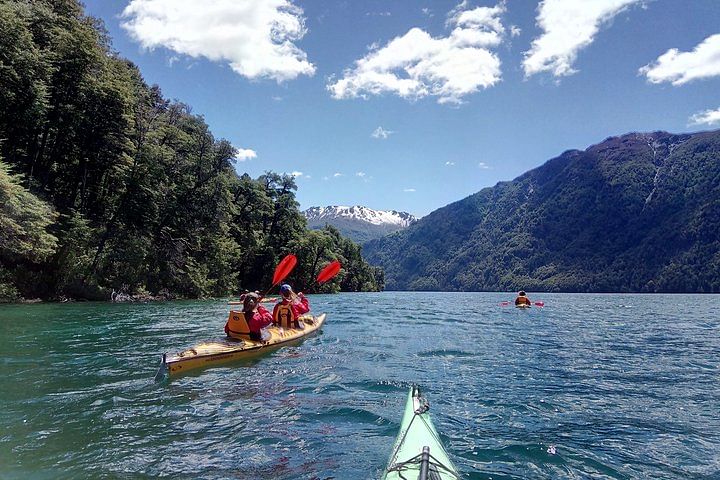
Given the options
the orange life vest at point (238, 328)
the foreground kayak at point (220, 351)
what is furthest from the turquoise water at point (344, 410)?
the orange life vest at point (238, 328)

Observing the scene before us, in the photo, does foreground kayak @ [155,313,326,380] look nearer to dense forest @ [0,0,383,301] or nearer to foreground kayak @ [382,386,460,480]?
foreground kayak @ [382,386,460,480]


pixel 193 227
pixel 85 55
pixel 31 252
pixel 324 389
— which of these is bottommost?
pixel 324 389

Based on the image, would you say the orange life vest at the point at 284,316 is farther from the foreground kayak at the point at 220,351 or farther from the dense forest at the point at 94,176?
the dense forest at the point at 94,176

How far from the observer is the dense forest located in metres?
25.2

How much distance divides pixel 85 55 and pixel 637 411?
1382 inches

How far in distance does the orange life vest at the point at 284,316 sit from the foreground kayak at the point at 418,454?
9.24 meters

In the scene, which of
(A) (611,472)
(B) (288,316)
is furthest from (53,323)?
(A) (611,472)

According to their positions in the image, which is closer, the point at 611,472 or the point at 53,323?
the point at 611,472

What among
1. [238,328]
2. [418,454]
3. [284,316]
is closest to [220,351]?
[238,328]

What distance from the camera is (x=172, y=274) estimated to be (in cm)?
3719

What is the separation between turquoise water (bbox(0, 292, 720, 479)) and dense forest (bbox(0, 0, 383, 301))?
51.8 ft

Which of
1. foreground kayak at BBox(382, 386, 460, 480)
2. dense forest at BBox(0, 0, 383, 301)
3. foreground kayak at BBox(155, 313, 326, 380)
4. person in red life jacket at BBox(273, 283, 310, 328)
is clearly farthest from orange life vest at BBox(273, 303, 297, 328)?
dense forest at BBox(0, 0, 383, 301)

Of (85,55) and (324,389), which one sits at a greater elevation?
(85,55)

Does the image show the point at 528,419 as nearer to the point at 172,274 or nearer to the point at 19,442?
the point at 19,442
